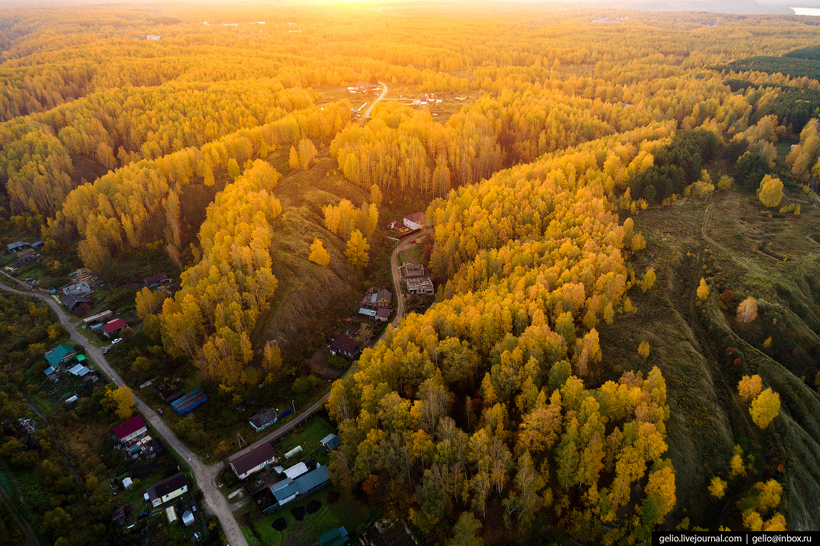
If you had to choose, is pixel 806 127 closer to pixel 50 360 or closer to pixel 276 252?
pixel 276 252

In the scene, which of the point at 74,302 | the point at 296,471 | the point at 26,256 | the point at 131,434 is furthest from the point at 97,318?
the point at 296,471

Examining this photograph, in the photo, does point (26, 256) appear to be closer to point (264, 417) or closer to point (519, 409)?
point (264, 417)

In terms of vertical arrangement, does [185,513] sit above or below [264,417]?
below

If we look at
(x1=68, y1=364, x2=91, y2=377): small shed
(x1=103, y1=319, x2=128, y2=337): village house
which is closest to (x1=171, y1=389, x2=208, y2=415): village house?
(x1=68, y1=364, x2=91, y2=377): small shed

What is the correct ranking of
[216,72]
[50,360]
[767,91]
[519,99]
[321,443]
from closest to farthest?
[321,443]
[50,360]
[767,91]
[519,99]
[216,72]

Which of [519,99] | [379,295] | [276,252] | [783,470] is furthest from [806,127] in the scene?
[276,252]
